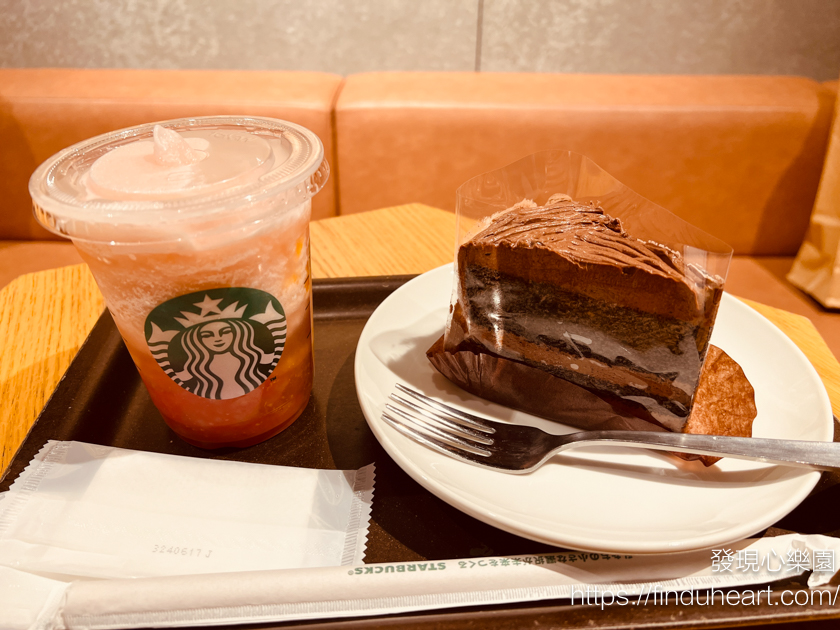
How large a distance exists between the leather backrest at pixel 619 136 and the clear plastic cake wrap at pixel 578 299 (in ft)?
4.10

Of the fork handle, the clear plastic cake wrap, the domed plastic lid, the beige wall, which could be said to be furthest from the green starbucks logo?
the beige wall

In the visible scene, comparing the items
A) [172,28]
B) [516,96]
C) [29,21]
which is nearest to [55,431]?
[516,96]

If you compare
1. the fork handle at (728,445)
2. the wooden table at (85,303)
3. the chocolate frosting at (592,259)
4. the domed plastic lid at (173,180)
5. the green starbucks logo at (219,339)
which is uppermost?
the domed plastic lid at (173,180)

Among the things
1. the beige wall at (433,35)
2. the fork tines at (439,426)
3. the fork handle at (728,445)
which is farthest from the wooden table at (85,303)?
the beige wall at (433,35)

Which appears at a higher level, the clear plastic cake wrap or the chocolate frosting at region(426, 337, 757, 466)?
the clear plastic cake wrap

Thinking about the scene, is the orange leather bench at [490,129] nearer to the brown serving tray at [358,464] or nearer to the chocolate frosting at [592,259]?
the brown serving tray at [358,464]

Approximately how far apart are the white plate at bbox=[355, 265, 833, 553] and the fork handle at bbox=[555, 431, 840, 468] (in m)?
0.03

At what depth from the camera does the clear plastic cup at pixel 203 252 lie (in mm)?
661

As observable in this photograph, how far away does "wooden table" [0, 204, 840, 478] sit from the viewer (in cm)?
102

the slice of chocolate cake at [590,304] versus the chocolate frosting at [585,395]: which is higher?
the slice of chocolate cake at [590,304]

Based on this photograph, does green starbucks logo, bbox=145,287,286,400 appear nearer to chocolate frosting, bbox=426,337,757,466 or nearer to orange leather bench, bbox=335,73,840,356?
chocolate frosting, bbox=426,337,757,466

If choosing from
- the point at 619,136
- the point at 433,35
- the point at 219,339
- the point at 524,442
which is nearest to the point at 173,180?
the point at 219,339

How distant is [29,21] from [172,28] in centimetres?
64

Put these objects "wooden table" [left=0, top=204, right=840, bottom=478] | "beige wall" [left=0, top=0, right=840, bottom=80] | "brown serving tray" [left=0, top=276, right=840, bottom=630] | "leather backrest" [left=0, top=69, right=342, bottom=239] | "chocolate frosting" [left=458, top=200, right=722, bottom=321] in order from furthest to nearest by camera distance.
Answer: "beige wall" [left=0, top=0, right=840, bottom=80], "leather backrest" [left=0, top=69, right=342, bottom=239], "wooden table" [left=0, top=204, right=840, bottom=478], "chocolate frosting" [left=458, top=200, right=722, bottom=321], "brown serving tray" [left=0, top=276, right=840, bottom=630]
